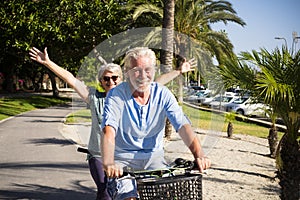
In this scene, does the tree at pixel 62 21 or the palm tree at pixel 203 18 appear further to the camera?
the tree at pixel 62 21

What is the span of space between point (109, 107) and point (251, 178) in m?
7.05

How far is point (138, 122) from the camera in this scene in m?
3.15

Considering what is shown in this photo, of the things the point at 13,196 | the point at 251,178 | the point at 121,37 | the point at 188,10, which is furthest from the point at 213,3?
the point at 121,37

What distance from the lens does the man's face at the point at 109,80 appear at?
4.43 meters

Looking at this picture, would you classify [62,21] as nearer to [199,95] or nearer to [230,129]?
[230,129]

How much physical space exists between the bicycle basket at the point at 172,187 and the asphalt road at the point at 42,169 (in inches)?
116

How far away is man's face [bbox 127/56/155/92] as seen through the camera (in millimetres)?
3098

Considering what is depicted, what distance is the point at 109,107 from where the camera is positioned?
3109 mm

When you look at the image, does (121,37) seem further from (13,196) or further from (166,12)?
(166,12)

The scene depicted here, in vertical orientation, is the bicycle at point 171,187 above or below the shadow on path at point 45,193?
above

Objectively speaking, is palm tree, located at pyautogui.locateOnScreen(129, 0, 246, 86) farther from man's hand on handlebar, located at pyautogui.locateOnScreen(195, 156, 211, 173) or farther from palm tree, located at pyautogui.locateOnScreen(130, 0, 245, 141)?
man's hand on handlebar, located at pyautogui.locateOnScreen(195, 156, 211, 173)

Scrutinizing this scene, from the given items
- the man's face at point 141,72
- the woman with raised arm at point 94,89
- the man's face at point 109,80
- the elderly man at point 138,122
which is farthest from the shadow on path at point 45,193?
the man's face at point 141,72

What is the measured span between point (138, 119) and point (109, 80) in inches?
53.5

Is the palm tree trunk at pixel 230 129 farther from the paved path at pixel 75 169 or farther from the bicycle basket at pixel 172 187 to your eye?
the bicycle basket at pixel 172 187
